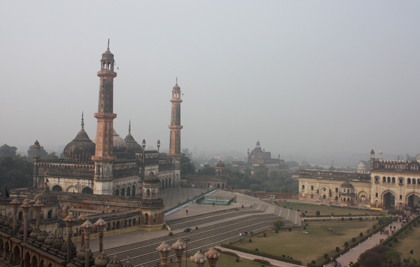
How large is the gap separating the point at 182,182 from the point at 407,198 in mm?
30741

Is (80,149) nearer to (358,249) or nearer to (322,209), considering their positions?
(322,209)

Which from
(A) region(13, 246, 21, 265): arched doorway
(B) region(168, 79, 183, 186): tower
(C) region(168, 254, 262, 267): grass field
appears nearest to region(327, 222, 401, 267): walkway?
(C) region(168, 254, 262, 267): grass field

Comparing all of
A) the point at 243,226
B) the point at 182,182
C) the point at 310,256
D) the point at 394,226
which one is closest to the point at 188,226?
Answer: the point at 243,226

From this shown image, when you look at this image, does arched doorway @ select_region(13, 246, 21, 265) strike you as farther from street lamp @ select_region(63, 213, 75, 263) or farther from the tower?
the tower

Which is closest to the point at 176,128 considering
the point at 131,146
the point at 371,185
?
the point at 131,146

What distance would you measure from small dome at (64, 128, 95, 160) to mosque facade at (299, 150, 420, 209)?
29.8 metres

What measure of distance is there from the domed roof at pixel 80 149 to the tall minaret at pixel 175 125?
1800cm

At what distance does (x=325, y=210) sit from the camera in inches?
1789

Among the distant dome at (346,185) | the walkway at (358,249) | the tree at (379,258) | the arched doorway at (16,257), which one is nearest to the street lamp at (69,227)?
the arched doorway at (16,257)

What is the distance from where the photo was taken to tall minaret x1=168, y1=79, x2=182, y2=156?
59.2m

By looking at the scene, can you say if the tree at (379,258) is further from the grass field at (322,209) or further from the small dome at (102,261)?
the grass field at (322,209)

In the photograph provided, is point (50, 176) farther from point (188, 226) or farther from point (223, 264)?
point (223, 264)

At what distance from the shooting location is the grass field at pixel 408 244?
26906mm

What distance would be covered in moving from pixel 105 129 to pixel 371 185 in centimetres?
3352
